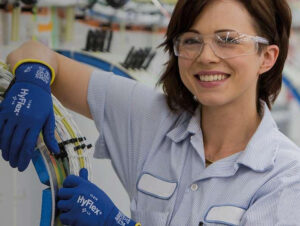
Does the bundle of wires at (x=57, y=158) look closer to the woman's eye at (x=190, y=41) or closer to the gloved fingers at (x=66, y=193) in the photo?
the gloved fingers at (x=66, y=193)

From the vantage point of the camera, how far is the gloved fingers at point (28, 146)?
3.96ft

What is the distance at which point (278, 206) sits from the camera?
1.24 m

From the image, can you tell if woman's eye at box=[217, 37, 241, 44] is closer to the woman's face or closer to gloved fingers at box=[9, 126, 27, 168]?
the woman's face

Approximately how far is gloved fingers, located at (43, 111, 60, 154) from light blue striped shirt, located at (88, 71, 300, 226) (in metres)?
0.27

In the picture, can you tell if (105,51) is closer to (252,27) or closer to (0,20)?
(0,20)

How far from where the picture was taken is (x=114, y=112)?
1.53 m

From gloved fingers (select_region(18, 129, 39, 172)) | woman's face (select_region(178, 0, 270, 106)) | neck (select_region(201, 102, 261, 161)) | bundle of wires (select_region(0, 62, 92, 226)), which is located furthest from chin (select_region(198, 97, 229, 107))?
gloved fingers (select_region(18, 129, 39, 172))

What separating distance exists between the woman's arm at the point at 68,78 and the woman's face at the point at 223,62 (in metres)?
0.36

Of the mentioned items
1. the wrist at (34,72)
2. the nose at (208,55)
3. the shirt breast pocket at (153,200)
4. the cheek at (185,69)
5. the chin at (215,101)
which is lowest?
the shirt breast pocket at (153,200)

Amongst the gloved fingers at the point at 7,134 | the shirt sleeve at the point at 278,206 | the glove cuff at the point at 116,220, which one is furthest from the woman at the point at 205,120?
the gloved fingers at the point at 7,134

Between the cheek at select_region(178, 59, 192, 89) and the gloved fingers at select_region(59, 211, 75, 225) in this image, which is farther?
the cheek at select_region(178, 59, 192, 89)

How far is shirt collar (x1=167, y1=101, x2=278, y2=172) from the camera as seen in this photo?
133cm

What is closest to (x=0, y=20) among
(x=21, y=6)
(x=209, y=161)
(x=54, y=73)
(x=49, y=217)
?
(x=21, y=6)

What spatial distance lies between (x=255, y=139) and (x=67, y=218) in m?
0.59
